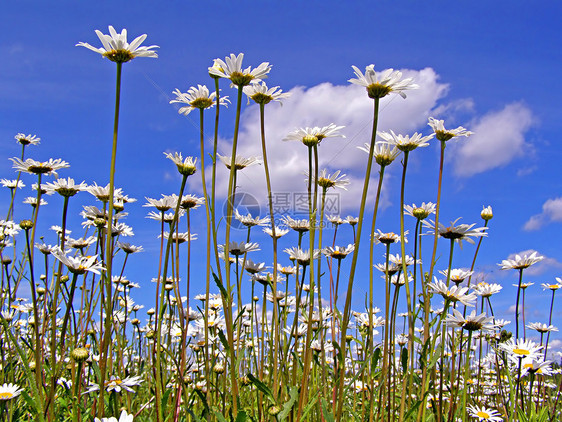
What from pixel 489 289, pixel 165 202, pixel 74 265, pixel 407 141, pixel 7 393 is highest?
pixel 407 141

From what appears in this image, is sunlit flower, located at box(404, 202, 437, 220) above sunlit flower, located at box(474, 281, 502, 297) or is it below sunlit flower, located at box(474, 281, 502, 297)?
above

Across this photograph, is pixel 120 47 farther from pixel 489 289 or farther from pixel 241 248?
pixel 489 289

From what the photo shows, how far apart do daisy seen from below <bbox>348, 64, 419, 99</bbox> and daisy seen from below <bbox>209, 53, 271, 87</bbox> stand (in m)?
0.39

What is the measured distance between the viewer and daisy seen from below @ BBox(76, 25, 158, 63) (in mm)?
1635

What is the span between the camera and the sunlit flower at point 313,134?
2.15 meters

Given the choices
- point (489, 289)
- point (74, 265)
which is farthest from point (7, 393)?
point (489, 289)

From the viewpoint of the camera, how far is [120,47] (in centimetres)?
164

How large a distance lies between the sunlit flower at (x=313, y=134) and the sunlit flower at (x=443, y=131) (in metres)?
0.48

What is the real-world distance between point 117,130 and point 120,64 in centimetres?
33

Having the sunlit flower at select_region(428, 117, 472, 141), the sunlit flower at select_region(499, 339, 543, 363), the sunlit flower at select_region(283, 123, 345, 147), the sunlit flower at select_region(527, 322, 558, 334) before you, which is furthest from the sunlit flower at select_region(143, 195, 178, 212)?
the sunlit flower at select_region(527, 322, 558, 334)

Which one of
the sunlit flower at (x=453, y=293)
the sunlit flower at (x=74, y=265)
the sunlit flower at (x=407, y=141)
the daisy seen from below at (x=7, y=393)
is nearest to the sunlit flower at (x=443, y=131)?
the sunlit flower at (x=407, y=141)

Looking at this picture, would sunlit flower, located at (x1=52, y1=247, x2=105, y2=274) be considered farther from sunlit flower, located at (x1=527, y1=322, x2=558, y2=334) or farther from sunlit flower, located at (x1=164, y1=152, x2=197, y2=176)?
sunlit flower, located at (x1=527, y1=322, x2=558, y2=334)

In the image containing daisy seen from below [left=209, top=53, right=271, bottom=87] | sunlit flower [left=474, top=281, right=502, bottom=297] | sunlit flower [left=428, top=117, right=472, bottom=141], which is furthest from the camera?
sunlit flower [left=474, top=281, right=502, bottom=297]

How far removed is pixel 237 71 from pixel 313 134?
556mm
